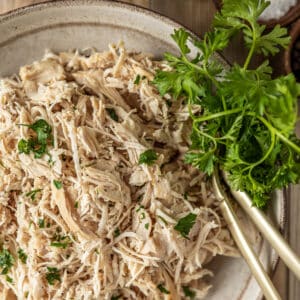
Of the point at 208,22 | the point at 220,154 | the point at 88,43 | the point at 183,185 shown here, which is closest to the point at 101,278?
the point at 183,185

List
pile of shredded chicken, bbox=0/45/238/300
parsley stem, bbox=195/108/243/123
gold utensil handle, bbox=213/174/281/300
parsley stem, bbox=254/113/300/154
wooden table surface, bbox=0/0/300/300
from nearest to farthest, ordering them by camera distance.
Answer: parsley stem, bbox=254/113/300/154
parsley stem, bbox=195/108/243/123
pile of shredded chicken, bbox=0/45/238/300
gold utensil handle, bbox=213/174/281/300
wooden table surface, bbox=0/0/300/300

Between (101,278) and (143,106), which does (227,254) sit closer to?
(101,278)

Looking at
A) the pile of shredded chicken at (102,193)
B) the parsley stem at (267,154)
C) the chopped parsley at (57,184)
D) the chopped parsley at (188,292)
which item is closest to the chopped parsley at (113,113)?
the pile of shredded chicken at (102,193)

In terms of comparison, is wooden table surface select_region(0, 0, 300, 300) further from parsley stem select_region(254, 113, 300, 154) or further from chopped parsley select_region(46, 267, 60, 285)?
chopped parsley select_region(46, 267, 60, 285)

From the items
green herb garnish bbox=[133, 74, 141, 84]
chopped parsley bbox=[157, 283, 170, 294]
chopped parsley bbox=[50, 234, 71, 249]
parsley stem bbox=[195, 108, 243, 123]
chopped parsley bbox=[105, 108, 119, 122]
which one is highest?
green herb garnish bbox=[133, 74, 141, 84]

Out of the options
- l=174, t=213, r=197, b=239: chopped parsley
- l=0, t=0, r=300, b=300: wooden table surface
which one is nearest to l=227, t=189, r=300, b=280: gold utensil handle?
l=174, t=213, r=197, b=239: chopped parsley

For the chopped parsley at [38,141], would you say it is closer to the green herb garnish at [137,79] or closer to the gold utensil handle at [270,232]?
the green herb garnish at [137,79]
